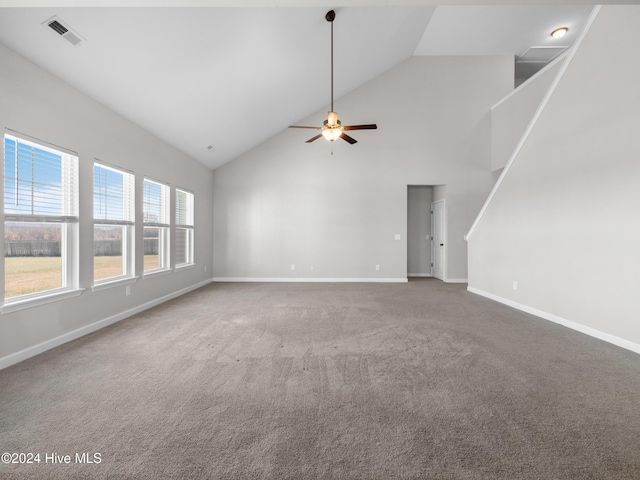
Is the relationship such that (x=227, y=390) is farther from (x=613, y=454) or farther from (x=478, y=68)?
(x=478, y=68)

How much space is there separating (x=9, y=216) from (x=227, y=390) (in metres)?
2.51

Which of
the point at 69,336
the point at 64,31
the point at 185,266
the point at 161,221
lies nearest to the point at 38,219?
the point at 69,336

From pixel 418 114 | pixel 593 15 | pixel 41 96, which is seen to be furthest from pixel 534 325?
pixel 41 96

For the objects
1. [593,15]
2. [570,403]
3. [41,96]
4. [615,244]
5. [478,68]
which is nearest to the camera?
[570,403]

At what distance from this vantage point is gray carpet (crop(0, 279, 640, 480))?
57.1 inches

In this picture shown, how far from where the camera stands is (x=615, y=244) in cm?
306

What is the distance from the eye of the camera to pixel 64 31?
8.60 ft

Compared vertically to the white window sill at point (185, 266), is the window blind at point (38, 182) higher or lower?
higher

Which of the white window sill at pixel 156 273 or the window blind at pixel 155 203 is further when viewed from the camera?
the window blind at pixel 155 203

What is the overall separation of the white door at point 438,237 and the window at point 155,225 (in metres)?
6.30

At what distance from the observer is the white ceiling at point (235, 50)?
275cm

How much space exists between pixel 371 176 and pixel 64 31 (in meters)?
5.87

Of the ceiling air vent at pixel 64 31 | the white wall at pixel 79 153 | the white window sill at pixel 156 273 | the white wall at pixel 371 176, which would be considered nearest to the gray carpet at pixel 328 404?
the white wall at pixel 79 153

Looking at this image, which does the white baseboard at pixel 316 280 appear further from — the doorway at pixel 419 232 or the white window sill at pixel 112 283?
the white window sill at pixel 112 283
